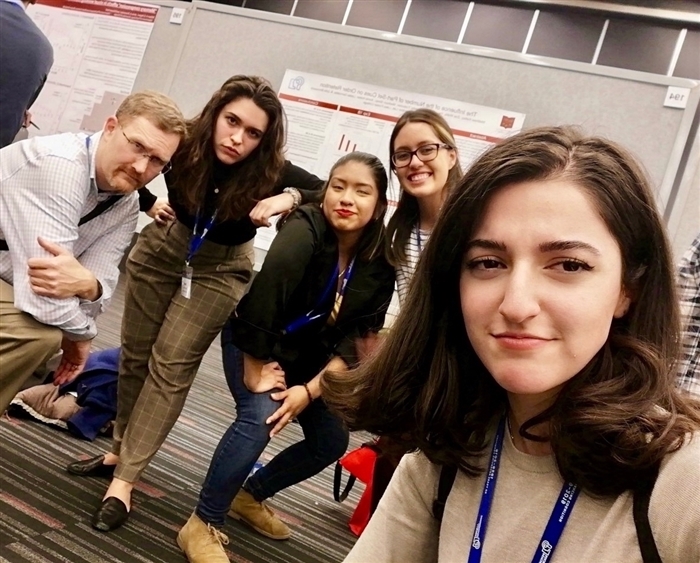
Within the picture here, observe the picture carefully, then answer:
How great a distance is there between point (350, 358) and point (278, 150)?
2.39ft

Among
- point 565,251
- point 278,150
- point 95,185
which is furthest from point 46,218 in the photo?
point 565,251

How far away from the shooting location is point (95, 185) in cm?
158

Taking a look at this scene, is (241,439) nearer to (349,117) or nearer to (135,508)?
(135,508)

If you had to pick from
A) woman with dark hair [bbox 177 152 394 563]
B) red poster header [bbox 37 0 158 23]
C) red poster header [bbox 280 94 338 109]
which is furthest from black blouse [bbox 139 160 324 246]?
red poster header [bbox 37 0 158 23]

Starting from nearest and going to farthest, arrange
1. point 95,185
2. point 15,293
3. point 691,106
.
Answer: point 15,293 < point 95,185 < point 691,106

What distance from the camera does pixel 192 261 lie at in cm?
182

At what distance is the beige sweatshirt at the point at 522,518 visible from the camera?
1.90 ft

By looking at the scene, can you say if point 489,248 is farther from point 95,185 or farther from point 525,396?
point 95,185

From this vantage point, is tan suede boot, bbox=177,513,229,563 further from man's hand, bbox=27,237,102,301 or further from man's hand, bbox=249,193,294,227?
man's hand, bbox=249,193,294,227

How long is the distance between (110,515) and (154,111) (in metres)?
1.15

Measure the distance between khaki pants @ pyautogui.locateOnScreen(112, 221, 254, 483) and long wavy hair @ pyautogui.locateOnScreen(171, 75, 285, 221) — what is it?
14 cm

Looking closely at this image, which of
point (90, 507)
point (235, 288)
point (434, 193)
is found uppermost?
point (434, 193)

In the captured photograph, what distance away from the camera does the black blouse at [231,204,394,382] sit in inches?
59.7

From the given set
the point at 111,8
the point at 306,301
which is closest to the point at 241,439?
the point at 306,301
